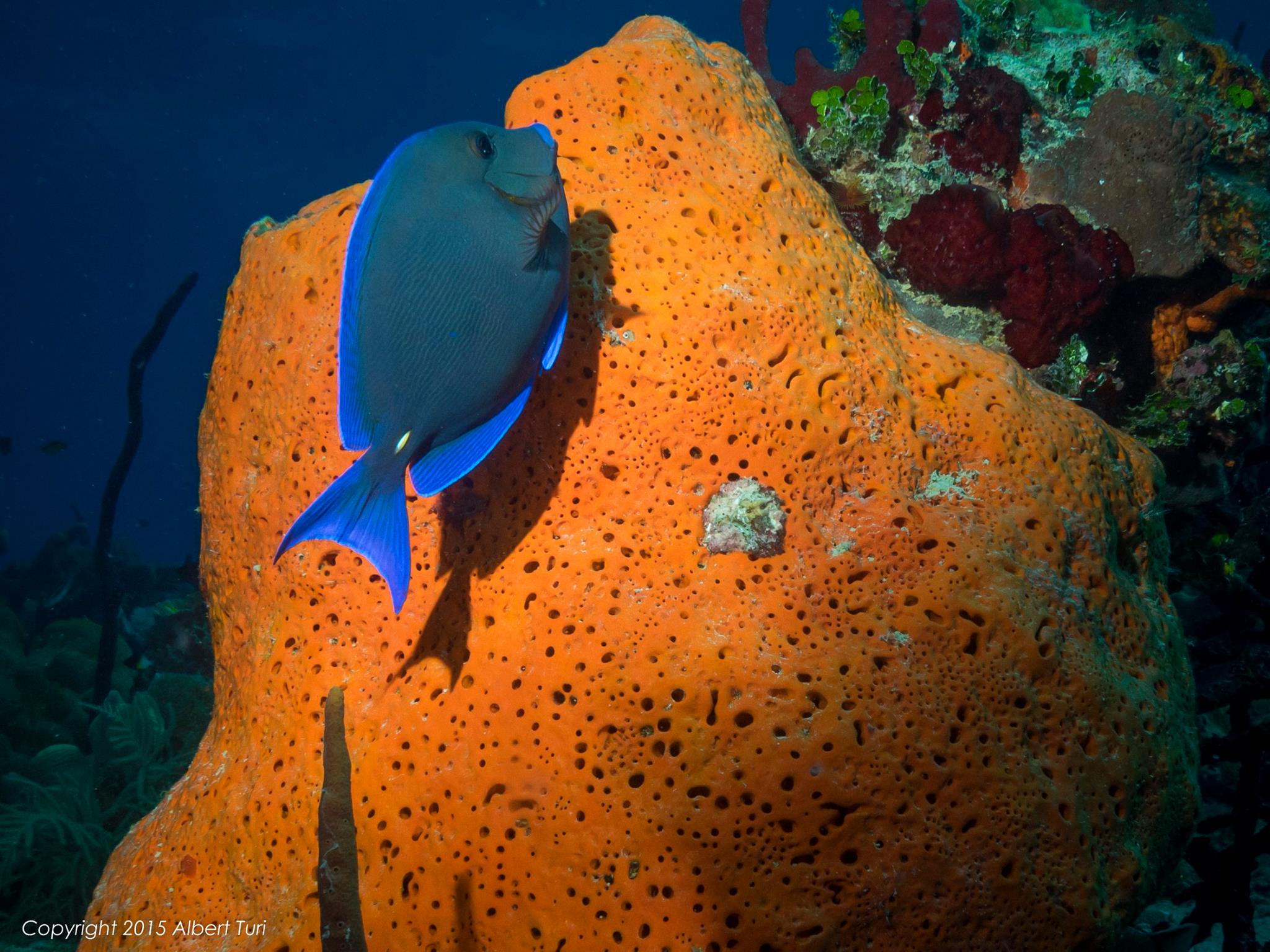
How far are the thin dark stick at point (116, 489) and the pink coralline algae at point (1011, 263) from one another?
7.05 meters

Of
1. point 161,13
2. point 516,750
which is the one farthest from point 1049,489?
point 161,13

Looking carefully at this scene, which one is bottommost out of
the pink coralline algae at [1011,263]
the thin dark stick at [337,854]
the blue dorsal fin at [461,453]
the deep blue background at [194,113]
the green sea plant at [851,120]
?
the thin dark stick at [337,854]

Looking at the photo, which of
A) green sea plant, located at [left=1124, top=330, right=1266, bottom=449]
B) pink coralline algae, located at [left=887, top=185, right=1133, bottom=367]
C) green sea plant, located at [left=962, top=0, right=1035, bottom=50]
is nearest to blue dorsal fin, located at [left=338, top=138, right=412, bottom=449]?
pink coralline algae, located at [left=887, top=185, right=1133, bottom=367]

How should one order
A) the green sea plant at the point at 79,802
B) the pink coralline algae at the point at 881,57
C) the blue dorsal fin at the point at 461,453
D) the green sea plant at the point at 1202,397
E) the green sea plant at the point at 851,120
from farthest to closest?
the green sea plant at the point at 79,802, the pink coralline algae at the point at 881,57, the green sea plant at the point at 1202,397, the green sea plant at the point at 851,120, the blue dorsal fin at the point at 461,453

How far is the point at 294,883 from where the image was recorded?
75.1 inches

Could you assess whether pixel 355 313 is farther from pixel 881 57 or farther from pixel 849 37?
pixel 849 37

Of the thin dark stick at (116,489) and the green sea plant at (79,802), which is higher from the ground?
the thin dark stick at (116,489)

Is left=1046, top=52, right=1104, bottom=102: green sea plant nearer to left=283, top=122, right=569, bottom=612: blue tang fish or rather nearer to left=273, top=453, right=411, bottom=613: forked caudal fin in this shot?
left=283, top=122, right=569, bottom=612: blue tang fish

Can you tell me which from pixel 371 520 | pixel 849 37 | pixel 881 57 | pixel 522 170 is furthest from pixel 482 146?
pixel 849 37

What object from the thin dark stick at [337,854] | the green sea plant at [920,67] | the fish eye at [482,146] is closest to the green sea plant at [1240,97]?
the green sea plant at [920,67]

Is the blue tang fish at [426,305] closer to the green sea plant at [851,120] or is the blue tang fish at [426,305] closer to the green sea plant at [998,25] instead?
the green sea plant at [851,120]

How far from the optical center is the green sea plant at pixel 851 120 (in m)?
3.35

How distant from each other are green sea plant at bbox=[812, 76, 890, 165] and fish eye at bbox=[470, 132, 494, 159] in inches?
103

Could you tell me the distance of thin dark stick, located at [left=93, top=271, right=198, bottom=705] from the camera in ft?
21.5
